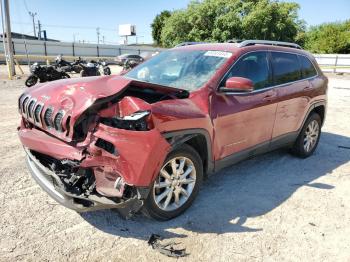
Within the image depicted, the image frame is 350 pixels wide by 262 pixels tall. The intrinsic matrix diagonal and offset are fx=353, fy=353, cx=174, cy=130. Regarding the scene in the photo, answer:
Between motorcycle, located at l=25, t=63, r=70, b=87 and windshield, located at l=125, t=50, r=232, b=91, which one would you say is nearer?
windshield, located at l=125, t=50, r=232, b=91

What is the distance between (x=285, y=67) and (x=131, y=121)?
3.11m

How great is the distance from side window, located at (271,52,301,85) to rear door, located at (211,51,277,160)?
0.68 feet

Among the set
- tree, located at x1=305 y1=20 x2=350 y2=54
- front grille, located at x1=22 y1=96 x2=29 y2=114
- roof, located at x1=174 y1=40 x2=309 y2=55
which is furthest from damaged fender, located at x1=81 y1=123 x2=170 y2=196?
tree, located at x1=305 y1=20 x2=350 y2=54

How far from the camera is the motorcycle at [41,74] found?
43.0ft

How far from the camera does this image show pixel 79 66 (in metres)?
14.8

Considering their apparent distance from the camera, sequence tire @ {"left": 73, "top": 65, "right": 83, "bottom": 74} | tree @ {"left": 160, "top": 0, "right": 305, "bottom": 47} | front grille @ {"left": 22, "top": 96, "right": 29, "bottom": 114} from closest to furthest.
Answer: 1. front grille @ {"left": 22, "top": 96, "right": 29, "bottom": 114}
2. tire @ {"left": 73, "top": 65, "right": 83, "bottom": 74}
3. tree @ {"left": 160, "top": 0, "right": 305, "bottom": 47}

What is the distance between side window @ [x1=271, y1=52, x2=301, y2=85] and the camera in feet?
16.6

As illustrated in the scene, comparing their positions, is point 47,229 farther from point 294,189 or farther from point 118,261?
point 294,189

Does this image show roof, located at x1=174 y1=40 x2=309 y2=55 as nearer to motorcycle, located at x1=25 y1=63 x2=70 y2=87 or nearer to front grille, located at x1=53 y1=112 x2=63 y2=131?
front grille, located at x1=53 y1=112 x2=63 y2=131

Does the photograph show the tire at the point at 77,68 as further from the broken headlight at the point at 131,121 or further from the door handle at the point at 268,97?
the broken headlight at the point at 131,121

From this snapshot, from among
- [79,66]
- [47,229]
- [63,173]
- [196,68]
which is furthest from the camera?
[79,66]

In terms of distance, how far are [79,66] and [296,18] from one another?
90.6 feet

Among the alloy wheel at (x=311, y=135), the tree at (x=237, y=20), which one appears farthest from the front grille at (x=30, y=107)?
the tree at (x=237, y=20)

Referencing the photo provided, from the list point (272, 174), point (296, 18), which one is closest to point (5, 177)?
point (272, 174)
